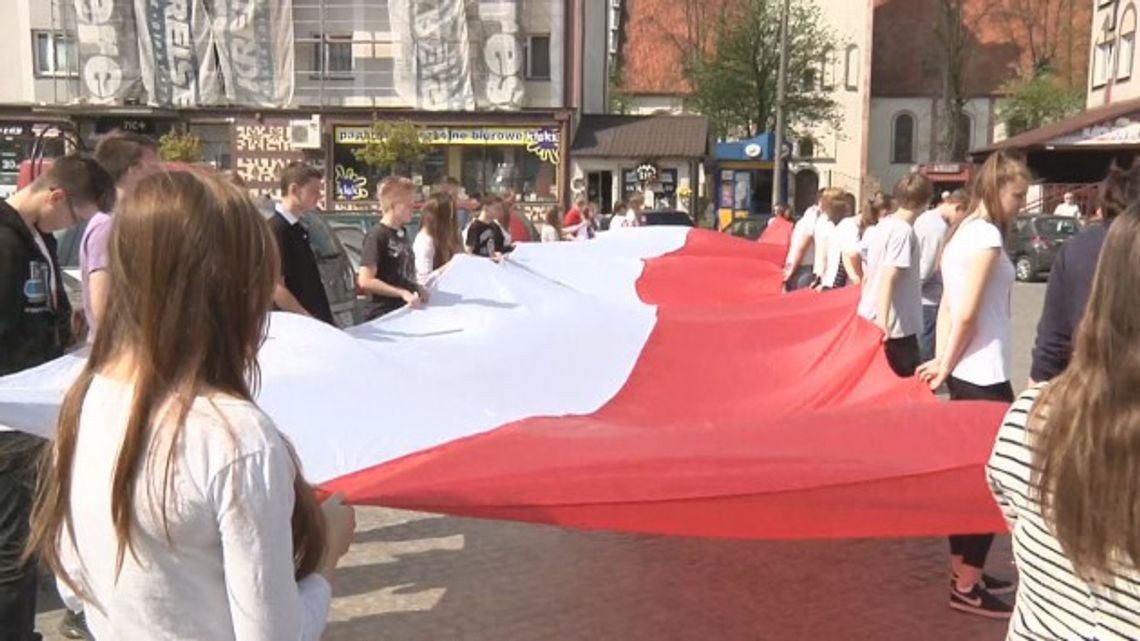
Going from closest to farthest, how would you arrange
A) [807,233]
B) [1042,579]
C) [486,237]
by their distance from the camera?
[1042,579] → [486,237] → [807,233]

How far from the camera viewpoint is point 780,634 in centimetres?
453

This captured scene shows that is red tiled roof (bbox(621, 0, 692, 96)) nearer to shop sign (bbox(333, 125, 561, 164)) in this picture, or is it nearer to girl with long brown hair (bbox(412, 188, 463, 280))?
shop sign (bbox(333, 125, 561, 164))

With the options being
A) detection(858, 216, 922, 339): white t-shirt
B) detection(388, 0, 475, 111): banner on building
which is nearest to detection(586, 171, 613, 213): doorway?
detection(388, 0, 475, 111): banner on building

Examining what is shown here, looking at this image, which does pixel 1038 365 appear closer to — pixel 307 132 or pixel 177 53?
pixel 307 132

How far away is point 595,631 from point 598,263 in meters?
5.28

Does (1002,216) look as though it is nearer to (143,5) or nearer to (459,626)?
(459,626)

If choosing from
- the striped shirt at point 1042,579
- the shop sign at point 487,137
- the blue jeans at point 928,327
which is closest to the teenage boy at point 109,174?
the striped shirt at point 1042,579

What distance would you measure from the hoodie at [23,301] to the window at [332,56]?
31417 millimetres

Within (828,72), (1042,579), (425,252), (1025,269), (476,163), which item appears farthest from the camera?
(828,72)

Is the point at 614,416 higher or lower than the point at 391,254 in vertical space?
lower

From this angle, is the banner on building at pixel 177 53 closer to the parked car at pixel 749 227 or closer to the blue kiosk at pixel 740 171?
the blue kiosk at pixel 740 171

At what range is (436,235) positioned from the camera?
790 centimetres

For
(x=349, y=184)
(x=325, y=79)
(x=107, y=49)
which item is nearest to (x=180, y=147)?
(x=107, y=49)

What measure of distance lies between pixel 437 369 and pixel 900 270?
2.97 metres
